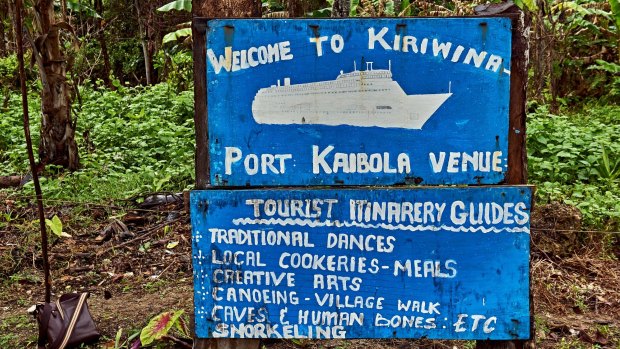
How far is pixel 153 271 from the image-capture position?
448 centimetres

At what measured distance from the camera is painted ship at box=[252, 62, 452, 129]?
7.39 ft

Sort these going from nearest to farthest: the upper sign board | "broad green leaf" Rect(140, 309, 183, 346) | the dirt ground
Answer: the upper sign board
"broad green leaf" Rect(140, 309, 183, 346)
the dirt ground

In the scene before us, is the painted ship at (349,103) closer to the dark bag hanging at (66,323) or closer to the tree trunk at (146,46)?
the dark bag hanging at (66,323)

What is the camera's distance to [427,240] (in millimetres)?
2318

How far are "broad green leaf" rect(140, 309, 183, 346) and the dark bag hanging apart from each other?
561 millimetres

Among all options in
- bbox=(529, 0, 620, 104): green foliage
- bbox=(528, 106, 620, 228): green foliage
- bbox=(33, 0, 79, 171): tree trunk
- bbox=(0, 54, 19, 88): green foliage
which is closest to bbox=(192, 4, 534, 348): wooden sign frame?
bbox=(528, 106, 620, 228): green foliage

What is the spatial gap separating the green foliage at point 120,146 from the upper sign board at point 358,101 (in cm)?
354

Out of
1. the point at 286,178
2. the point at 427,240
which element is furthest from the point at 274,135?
the point at 427,240

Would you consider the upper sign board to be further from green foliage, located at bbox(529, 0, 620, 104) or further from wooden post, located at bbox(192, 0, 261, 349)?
green foliage, located at bbox(529, 0, 620, 104)

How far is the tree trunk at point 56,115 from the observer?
20.7ft

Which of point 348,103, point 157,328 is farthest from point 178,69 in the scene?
point 348,103

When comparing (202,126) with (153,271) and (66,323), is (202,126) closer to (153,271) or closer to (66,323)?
(66,323)

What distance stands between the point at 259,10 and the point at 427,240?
1951mm

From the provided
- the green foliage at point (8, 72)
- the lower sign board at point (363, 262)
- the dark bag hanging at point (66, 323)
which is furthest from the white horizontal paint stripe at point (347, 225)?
the green foliage at point (8, 72)
